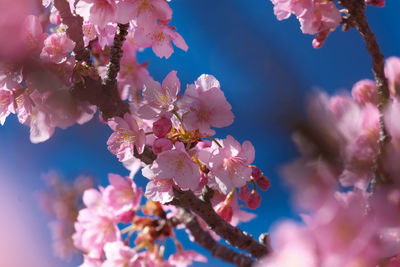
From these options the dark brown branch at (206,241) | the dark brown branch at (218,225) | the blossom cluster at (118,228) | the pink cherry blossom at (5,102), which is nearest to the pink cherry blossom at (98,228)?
the blossom cluster at (118,228)

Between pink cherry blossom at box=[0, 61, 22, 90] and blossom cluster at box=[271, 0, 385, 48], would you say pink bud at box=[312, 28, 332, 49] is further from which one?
pink cherry blossom at box=[0, 61, 22, 90]

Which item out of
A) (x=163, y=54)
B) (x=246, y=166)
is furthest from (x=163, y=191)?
(x=163, y=54)

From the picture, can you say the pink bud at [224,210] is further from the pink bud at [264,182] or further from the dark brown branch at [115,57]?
the dark brown branch at [115,57]

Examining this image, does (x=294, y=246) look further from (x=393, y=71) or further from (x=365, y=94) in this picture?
(x=393, y=71)

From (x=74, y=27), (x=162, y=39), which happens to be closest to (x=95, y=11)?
(x=74, y=27)

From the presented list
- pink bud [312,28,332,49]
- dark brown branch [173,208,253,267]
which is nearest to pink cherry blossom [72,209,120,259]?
dark brown branch [173,208,253,267]

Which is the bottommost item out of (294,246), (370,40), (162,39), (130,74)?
(294,246)
